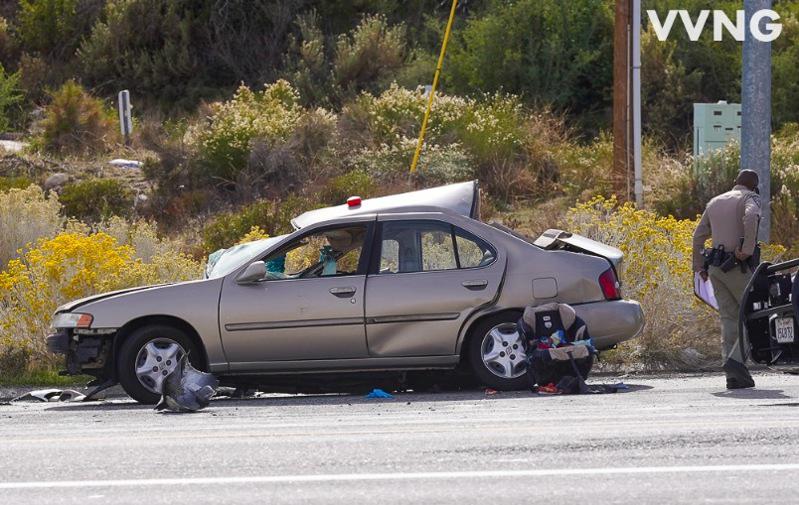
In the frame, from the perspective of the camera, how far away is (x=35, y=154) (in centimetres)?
2581

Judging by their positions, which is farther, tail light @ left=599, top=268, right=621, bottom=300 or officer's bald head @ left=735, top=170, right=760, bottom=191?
tail light @ left=599, top=268, right=621, bottom=300

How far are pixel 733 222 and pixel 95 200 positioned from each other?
13.7 metres

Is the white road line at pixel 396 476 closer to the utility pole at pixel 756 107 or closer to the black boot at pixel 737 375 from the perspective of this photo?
the black boot at pixel 737 375

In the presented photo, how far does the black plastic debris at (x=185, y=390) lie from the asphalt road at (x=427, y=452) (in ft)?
0.62

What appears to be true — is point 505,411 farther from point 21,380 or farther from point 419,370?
point 21,380

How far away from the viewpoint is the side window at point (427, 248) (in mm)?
11273

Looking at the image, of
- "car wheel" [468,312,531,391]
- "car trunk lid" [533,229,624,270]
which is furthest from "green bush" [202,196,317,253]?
"car wheel" [468,312,531,391]

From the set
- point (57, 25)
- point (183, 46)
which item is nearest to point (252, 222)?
point (183, 46)

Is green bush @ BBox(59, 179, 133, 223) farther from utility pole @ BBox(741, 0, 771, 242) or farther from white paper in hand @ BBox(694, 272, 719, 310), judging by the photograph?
white paper in hand @ BBox(694, 272, 719, 310)

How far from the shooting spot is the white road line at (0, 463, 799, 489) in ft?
22.8

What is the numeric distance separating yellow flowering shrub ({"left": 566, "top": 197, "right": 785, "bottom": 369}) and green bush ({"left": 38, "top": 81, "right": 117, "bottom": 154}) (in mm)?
14638

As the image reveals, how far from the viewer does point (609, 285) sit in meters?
11.2

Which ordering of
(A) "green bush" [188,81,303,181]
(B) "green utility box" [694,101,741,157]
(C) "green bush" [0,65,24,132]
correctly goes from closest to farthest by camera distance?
(B) "green utility box" [694,101,741,157] → (A) "green bush" [188,81,303,181] → (C) "green bush" [0,65,24,132]

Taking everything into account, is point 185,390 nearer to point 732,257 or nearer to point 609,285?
point 609,285
